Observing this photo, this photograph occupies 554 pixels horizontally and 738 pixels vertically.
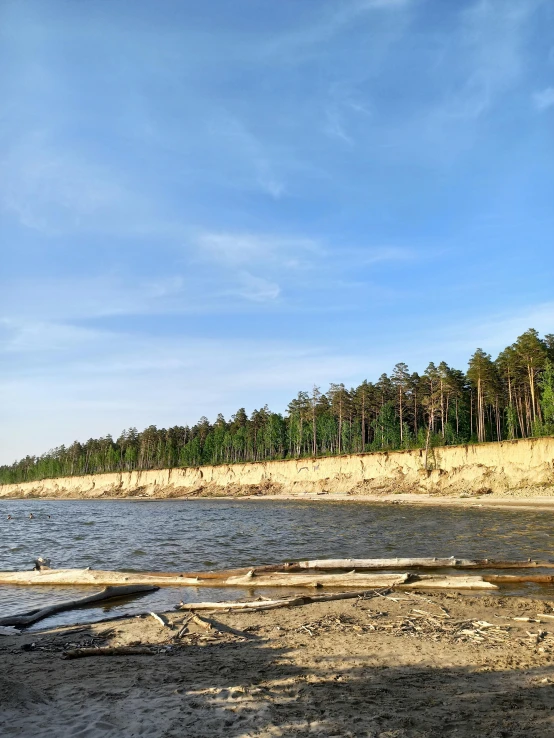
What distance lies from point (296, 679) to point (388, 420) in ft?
302

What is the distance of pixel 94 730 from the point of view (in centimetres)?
502

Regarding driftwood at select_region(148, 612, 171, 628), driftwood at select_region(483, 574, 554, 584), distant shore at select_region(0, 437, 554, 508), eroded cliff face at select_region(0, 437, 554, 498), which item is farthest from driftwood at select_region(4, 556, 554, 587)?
eroded cliff face at select_region(0, 437, 554, 498)

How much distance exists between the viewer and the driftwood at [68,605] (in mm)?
10836

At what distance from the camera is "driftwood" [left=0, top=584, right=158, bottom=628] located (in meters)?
10.8

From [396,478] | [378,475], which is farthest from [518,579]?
[378,475]

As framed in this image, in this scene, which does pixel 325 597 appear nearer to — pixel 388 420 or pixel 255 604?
pixel 255 604

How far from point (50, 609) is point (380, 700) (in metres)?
9.21

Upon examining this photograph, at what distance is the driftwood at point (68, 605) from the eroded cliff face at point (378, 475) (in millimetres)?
46215

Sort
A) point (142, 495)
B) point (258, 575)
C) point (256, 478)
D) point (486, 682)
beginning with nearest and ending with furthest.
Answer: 1. point (486, 682)
2. point (258, 575)
3. point (256, 478)
4. point (142, 495)

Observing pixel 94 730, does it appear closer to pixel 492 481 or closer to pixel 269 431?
pixel 492 481

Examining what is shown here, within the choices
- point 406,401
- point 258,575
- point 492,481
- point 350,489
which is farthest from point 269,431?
point 258,575

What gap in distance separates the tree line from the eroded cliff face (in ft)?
18.1

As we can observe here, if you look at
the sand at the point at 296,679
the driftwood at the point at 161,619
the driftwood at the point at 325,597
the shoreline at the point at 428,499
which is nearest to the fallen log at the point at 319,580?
the driftwood at the point at 325,597

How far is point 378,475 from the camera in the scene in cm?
6988
